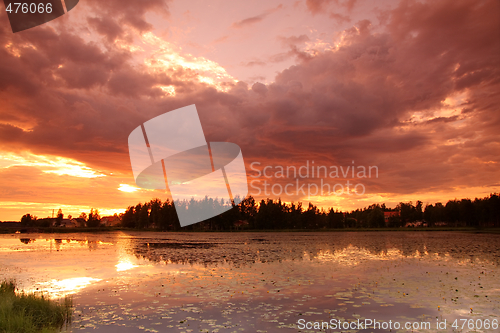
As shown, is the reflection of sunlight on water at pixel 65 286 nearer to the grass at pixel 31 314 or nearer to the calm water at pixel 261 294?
the calm water at pixel 261 294

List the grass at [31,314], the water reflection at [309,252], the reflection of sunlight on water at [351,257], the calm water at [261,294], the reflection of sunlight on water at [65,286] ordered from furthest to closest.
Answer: the water reflection at [309,252]
the reflection of sunlight on water at [351,257]
the reflection of sunlight on water at [65,286]
the calm water at [261,294]
the grass at [31,314]

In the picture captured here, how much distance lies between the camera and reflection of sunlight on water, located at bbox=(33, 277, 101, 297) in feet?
49.1

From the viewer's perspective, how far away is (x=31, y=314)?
10.9 m

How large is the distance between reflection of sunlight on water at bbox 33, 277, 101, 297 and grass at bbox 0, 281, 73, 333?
262 centimetres

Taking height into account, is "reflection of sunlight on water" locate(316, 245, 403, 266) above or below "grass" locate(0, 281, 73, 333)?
below

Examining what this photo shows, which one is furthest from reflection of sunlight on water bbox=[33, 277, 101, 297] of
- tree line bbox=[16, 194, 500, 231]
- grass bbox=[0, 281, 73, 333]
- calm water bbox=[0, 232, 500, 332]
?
tree line bbox=[16, 194, 500, 231]

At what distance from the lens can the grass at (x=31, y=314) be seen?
31.2 ft

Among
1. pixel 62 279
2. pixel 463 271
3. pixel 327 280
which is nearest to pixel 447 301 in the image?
pixel 327 280

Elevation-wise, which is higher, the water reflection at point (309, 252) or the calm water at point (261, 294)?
the calm water at point (261, 294)

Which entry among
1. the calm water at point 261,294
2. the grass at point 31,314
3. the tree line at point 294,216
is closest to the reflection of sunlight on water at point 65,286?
the calm water at point 261,294

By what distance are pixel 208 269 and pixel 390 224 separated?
547 feet

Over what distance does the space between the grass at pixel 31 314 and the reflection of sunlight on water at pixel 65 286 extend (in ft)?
8.60

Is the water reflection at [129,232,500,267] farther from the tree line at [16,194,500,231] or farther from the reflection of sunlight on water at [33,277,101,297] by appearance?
the tree line at [16,194,500,231]

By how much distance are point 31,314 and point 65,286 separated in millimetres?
6117
